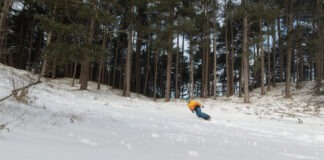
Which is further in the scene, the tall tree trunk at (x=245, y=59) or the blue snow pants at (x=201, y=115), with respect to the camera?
the tall tree trunk at (x=245, y=59)

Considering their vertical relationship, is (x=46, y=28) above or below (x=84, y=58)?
above

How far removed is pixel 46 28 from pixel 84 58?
4511mm

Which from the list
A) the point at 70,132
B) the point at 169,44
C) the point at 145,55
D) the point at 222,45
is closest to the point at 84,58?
the point at 70,132

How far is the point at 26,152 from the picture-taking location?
8.75 feet

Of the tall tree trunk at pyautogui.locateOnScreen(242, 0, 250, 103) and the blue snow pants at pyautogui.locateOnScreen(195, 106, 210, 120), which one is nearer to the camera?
the blue snow pants at pyautogui.locateOnScreen(195, 106, 210, 120)

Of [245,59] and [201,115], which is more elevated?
[245,59]

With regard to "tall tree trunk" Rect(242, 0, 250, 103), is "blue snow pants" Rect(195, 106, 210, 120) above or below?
below

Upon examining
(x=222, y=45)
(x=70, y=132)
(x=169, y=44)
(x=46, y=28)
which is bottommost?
(x=70, y=132)

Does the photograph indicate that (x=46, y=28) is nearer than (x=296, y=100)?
Yes

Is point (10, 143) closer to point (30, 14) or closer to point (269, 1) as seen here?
point (269, 1)

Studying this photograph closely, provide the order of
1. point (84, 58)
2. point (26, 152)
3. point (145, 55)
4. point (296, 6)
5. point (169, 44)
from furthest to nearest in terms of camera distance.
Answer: point (145, 55) → point (296, 6) → point (169, 44) → point (84, 58) → point (26, 152)

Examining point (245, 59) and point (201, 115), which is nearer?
point (201, 115)

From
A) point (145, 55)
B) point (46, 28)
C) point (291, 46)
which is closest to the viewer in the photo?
point (46, 28)

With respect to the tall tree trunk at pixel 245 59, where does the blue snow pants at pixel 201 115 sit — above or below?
below
